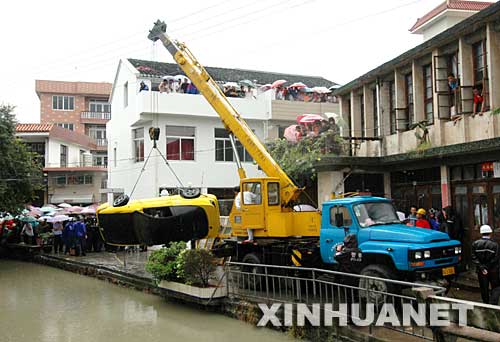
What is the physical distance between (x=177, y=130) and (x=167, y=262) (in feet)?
46.3

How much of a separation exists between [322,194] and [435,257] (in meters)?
7.18

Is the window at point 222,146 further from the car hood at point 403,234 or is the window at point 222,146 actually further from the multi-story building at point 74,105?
the multi-story building at point 74,105

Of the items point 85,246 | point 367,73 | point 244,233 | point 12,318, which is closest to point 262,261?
point 244,233

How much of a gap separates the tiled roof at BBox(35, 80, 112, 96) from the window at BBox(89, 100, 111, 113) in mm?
960

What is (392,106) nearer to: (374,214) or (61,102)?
(374,214)

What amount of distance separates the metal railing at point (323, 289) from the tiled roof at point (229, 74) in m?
17.6

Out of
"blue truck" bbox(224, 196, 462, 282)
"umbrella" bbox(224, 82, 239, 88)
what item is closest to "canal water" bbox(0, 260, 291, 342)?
"blue truck" bbox(224, 196, 462, 282)

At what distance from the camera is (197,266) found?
12.3 meters

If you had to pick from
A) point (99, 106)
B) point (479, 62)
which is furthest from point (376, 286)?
point (99, 106)

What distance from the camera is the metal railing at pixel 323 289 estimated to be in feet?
25.5

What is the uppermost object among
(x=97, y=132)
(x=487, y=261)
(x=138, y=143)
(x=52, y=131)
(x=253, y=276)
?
(x=97, y=132)

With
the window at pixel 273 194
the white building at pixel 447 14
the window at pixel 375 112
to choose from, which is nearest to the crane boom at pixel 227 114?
the window at pixel 273 194

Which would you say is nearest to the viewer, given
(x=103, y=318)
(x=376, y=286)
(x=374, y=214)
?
(x=376, y=286)

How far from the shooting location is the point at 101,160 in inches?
1698
